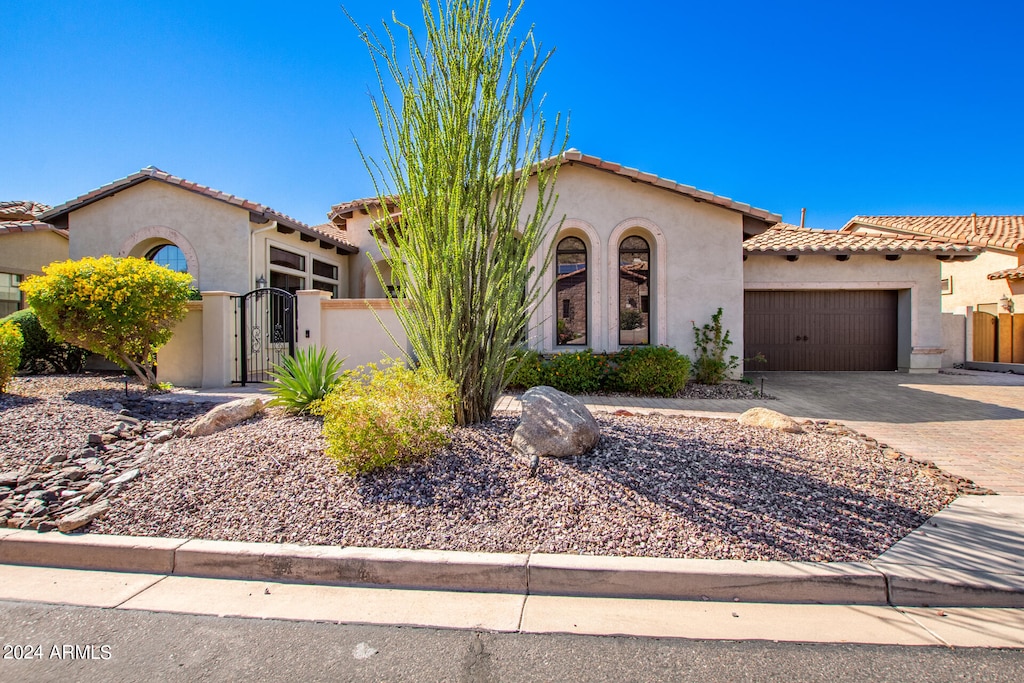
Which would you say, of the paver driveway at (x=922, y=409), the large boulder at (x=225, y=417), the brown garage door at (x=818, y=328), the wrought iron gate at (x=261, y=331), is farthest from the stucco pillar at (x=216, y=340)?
the brown garage door at (x=818, y=328)

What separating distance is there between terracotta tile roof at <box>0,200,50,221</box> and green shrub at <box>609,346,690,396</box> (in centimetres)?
1732

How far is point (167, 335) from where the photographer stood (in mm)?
8945

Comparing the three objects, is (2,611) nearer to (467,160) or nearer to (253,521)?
(253,521)

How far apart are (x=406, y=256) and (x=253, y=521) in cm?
280

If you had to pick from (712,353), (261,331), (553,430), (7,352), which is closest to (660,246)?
(712,353)

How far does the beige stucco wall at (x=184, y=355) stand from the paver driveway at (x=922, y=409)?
620 centimetres

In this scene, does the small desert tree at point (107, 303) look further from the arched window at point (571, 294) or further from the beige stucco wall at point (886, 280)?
the beige stucco wall at point (886, 280)

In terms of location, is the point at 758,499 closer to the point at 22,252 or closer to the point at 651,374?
the point at 651,374

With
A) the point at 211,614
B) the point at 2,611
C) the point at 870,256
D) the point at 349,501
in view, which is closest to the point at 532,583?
the point at 349,501

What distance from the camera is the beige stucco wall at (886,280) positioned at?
13.4 meters

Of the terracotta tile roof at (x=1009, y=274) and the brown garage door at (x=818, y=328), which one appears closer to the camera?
the brown garage door at (x=818, y=328)

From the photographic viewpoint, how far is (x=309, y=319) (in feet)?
31.8

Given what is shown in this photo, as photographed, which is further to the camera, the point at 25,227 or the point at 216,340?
the point at 25,227

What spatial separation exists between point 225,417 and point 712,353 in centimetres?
918
